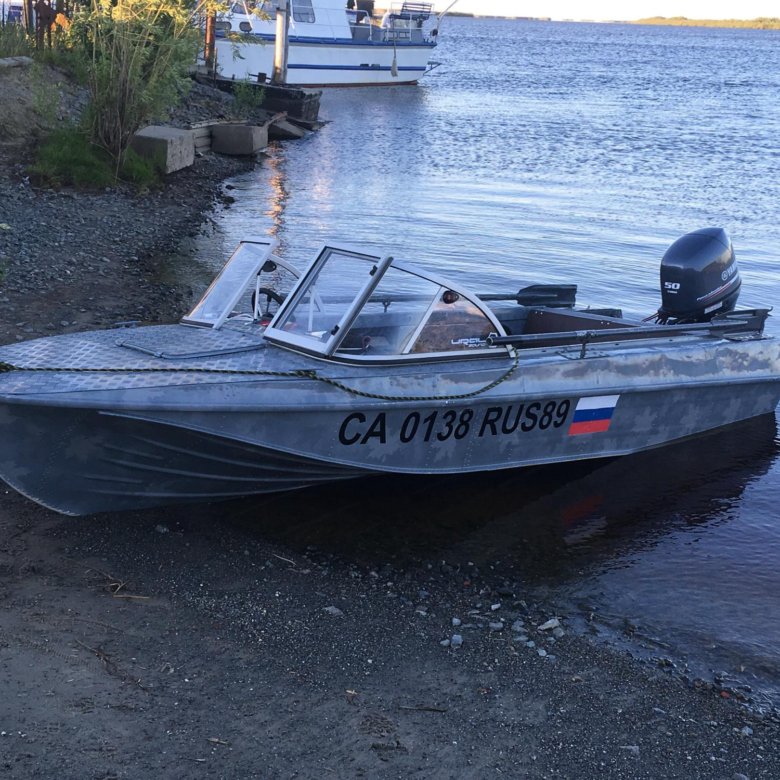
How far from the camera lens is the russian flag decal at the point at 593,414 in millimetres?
7863

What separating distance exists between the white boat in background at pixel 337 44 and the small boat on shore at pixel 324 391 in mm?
37029

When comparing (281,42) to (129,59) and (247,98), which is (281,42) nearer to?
(247,98)

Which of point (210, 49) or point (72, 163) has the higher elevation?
point (210, 49)

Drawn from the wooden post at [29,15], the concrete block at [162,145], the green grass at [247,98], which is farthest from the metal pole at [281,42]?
the concrete block at [162,145]

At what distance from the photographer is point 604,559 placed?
743cm

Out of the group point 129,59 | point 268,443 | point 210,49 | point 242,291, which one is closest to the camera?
point 268,443

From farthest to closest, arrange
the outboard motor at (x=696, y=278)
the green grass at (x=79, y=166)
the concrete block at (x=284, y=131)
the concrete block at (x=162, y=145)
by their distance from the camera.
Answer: the concrete block at (x=284, y=131), the concrete block at (x=162, y=145), the green grass at (x=79, y=166), the outboard motor at (x=696, y=278)

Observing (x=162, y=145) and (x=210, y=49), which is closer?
(x=162, y=145)

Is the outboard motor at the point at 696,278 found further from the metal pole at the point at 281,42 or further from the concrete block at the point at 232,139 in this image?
the metal pole at the point at 281,42

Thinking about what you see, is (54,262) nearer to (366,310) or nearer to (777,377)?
(366,310)

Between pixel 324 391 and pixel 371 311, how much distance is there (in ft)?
2.81

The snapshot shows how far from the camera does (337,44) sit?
49.7m

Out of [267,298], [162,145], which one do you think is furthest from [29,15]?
[267,298]

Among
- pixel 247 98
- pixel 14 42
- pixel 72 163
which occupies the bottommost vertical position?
pixel 72 163
